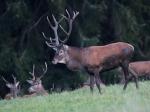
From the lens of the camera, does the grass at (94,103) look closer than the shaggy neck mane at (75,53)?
Yes

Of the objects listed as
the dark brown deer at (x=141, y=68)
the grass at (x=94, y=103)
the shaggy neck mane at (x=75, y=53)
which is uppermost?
the shaggy neck mane at (x=75, y=53)

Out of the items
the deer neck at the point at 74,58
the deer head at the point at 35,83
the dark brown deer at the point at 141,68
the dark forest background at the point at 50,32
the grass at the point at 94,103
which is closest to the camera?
the grass at the point at 94,103

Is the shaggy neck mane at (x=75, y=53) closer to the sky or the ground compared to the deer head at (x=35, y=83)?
closer to the sky

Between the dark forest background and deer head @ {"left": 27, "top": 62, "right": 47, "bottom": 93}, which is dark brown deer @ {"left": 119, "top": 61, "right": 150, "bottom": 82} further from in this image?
deer head @ {"left": 27, "top": 62, "right": 47, "bottom": 93}

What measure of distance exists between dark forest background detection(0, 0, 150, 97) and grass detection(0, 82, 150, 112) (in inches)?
367

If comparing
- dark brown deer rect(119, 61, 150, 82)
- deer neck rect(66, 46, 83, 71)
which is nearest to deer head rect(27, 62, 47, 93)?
dark brown deer rect(119, 61, 150, 82)

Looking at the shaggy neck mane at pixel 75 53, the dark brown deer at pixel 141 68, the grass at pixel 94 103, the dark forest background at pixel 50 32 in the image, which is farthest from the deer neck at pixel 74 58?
the dark forest background at pixel 50 32

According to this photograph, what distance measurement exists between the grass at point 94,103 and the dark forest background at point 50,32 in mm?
9320

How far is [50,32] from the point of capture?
2762 cm

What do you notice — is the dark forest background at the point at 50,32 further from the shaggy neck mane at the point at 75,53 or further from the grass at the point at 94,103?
the grass at the point at 94,103

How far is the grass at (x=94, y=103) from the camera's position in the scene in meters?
13.0

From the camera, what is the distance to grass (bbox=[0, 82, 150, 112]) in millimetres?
13027

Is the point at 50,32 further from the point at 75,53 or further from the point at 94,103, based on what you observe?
the point at 94,103

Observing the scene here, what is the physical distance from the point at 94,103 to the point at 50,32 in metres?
13.4
